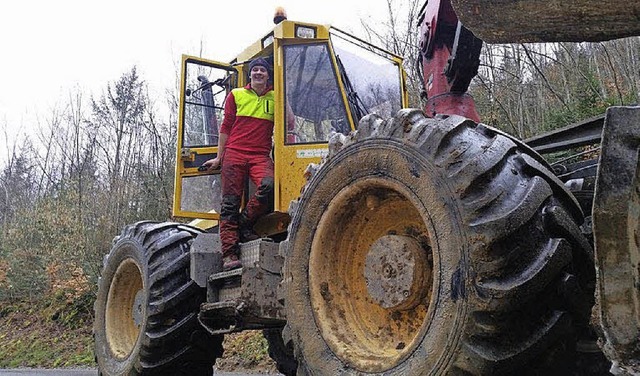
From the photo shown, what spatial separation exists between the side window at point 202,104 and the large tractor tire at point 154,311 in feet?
2.86

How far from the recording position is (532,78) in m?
15.5

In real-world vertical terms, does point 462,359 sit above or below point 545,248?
below

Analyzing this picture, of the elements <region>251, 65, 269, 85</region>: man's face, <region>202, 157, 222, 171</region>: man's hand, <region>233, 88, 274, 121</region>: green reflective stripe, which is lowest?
<region>202, 157, 222, 171</region>: man's hand

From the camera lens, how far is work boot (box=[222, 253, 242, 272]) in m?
4.95

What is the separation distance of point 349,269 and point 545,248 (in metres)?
1.16

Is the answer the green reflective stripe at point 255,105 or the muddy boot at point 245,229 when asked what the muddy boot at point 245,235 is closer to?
the muddy boot at point 245,229

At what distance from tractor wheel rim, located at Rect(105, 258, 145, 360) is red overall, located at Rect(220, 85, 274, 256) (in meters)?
1.36

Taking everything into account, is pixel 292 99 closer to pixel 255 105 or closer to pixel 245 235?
pixel 255 105

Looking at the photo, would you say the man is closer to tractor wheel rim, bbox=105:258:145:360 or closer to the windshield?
the windshield

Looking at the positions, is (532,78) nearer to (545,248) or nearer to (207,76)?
(207,76)

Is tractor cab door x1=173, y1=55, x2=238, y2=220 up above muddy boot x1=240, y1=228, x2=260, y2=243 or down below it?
above

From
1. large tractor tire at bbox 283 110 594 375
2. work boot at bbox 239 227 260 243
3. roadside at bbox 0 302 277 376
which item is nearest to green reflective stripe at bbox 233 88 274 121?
work boot at bbox 239 227 260 243

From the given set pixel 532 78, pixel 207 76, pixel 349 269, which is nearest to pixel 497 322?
pixel 349 269

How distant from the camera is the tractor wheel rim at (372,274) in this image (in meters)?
3.05
